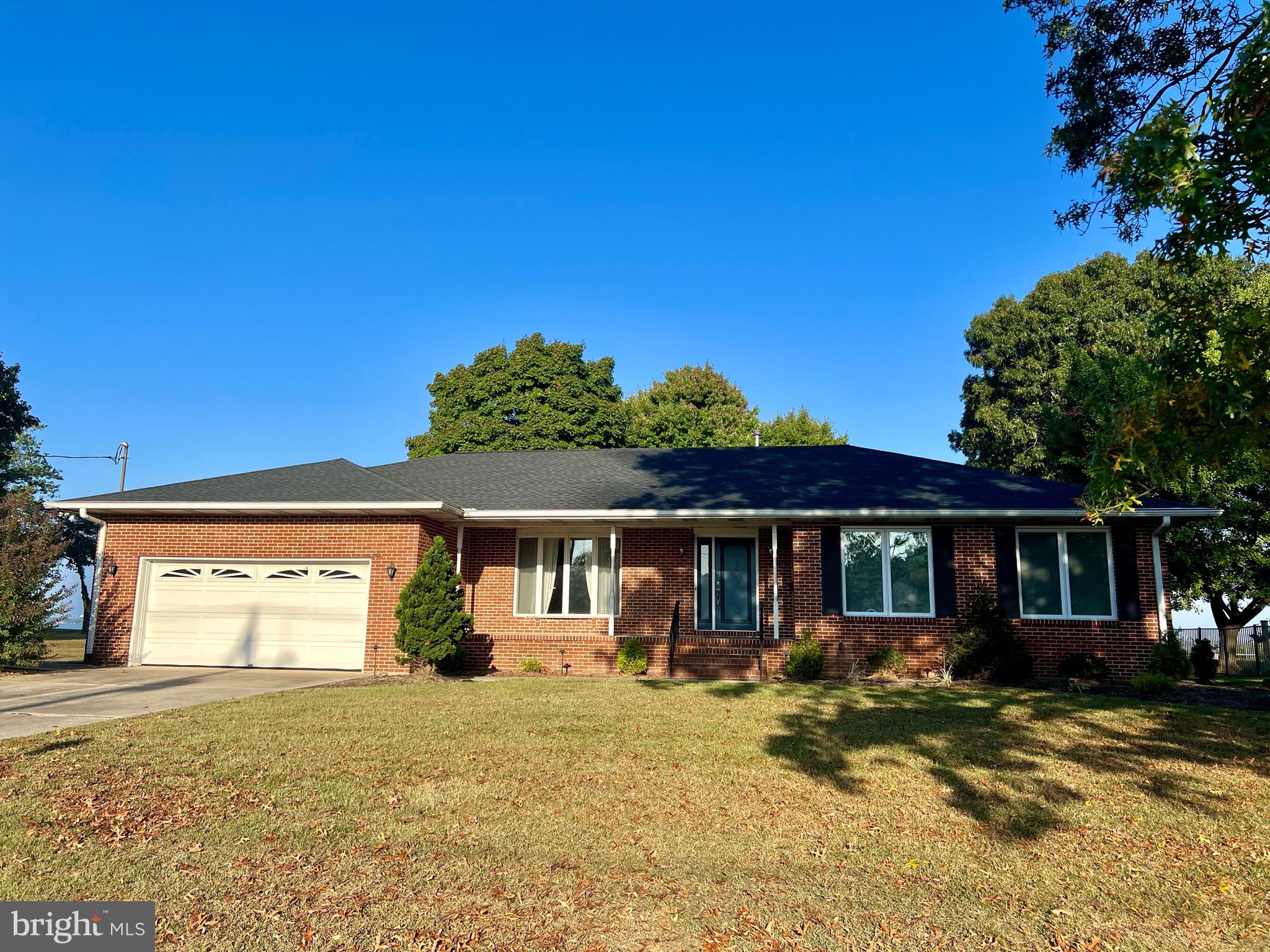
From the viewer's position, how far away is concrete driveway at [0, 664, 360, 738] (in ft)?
29.6

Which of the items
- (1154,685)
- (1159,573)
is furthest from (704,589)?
(1159,573)

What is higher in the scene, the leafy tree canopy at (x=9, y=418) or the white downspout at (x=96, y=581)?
the leafy tree canopy at (x=9, y=418)

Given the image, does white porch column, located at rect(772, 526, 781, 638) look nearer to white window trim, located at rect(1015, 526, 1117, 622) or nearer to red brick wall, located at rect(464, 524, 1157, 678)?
red brick wall, located at rect(464, 524, 1157, 678)

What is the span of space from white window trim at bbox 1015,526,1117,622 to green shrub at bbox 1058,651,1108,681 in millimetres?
635

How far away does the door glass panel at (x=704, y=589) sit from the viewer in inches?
624

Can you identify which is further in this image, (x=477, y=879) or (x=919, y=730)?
(x=919, y=730)

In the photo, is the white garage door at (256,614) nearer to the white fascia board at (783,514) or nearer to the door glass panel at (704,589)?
the white fascia board at (783,514)

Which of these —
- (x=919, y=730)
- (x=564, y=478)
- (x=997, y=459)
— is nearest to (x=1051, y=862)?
(x=919, y=730)

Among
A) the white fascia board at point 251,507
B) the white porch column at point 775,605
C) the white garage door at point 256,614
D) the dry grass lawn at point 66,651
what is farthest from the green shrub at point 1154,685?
the dry grass lawn at point 66,651

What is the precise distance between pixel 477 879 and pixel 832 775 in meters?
3.48

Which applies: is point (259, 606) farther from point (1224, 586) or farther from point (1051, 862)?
point (1224, 586)

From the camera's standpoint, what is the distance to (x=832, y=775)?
23.2ft

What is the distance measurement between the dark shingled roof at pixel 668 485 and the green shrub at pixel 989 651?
1.98m

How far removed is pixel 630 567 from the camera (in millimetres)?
16031
